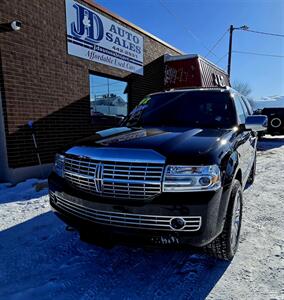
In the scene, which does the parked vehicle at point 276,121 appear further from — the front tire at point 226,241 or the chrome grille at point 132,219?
the chrome grille at point 132,219

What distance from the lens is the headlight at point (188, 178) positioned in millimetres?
2217

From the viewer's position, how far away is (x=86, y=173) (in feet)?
8.30

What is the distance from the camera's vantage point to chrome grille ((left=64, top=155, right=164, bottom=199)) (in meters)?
2.25

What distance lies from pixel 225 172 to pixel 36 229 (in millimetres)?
2625

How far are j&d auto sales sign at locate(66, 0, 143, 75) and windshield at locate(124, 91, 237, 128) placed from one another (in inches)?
162

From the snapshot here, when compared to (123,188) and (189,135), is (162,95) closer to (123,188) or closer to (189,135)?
(189,135)

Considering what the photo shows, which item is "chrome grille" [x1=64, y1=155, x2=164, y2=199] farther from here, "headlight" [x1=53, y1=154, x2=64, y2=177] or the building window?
the building window

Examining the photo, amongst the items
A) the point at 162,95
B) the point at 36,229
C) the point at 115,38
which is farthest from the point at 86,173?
the point at 115,38

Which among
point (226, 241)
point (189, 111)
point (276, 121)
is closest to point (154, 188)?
point (226, 241)

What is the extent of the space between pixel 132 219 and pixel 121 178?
349 mm

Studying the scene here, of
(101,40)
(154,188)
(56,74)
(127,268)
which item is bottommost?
(127,268)

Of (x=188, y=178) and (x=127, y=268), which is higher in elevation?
(x=188, y=178)

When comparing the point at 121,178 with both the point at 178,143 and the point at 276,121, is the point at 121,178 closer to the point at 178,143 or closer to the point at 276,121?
the point at 178,143

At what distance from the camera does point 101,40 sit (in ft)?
26.4
